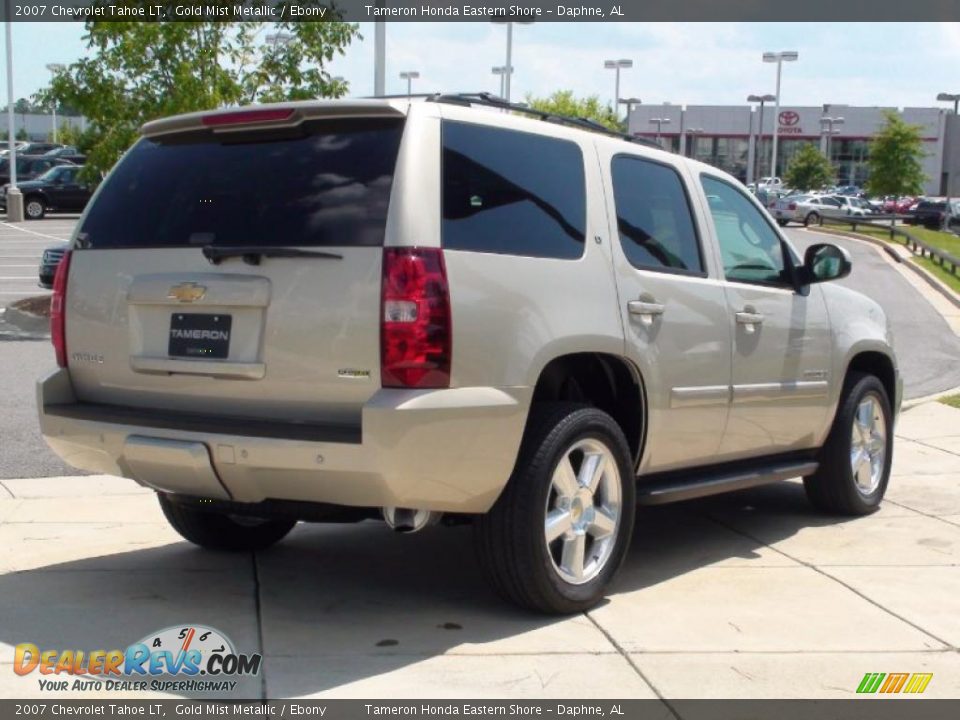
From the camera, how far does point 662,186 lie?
6.29m

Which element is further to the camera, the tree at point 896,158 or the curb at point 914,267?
the tree at point 896,158

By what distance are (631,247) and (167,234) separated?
1984 millimetres

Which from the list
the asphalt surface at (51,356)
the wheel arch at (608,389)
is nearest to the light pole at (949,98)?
the asphalt surface at (51,356)

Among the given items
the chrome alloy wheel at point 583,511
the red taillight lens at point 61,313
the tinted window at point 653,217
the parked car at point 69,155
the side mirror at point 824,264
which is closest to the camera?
the chrome alloy wheel at point 583,511

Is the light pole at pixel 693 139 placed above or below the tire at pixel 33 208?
above

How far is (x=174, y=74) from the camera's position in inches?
623

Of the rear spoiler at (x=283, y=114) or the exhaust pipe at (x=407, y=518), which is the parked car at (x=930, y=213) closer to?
the rear spoiler at (x=283, y=114)

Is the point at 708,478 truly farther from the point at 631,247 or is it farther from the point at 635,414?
the point at 631,247

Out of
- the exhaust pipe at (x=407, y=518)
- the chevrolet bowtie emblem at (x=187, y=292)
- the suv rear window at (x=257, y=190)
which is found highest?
the suv rear window at (x=257, y=190)

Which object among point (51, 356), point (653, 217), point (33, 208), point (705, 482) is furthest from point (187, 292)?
point (33, 208)

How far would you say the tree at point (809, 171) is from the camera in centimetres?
7988

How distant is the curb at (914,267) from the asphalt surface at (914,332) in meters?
0.46

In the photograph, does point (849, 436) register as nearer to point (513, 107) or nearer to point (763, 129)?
point (513, 107)

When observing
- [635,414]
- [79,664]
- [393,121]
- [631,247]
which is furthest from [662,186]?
[79,664]
